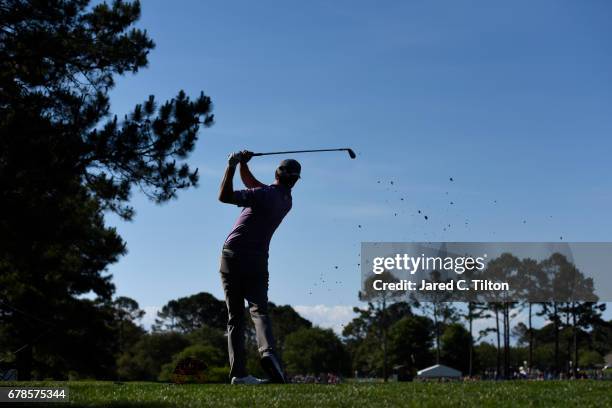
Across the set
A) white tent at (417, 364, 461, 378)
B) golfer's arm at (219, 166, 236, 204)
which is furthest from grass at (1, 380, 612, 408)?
white tent at (417, 364, 461, 378)

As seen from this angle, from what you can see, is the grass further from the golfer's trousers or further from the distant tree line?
the distant tree line

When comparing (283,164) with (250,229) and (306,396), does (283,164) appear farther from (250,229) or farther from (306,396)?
(306,396)

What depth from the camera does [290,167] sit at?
13.0 metres

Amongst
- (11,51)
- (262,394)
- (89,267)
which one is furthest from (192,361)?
(89,267)

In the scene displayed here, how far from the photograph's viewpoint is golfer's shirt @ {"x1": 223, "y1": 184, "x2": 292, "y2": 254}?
1257cm

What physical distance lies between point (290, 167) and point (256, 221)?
1.05 meters

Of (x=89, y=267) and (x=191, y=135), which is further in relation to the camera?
(x=89, y=267)

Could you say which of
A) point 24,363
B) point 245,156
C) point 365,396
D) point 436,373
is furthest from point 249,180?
point 436,373

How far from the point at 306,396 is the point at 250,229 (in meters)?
3.11

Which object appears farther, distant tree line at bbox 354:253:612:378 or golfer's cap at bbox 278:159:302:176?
distant tree line at bbox 354:253:612:378

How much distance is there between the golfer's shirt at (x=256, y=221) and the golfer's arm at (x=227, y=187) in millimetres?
228

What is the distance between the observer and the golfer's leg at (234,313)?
12.6 metres

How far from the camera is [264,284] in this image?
1270 cm

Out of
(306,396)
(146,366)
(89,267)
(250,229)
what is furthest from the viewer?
(146,366)
